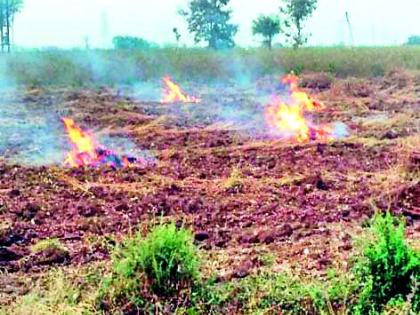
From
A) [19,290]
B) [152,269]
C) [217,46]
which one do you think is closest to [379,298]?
[152,269]

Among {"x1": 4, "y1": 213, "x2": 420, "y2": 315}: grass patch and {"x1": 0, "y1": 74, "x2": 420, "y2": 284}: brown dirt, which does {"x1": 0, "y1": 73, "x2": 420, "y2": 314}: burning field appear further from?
{"x1": 4, "y1": 213, "x2": 420, "y2": 315}: grass patch

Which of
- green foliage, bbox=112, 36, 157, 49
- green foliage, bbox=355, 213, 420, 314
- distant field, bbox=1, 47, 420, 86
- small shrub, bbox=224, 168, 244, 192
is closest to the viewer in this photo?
green foliage, bbox=355, 213, 420, 314

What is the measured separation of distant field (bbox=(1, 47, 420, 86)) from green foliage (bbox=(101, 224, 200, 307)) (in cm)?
1426

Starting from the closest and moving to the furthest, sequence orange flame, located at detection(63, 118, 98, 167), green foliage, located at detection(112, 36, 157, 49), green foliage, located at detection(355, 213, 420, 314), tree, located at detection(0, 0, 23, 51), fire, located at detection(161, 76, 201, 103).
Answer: green foliage, located at detection(355, 213, 420, 314) → orange flame, located at detection(63, 118, 98, 167) → fire, located at detection(161, 76, 201, 103) → tree, located at detection(0, 0, 23, 51) → green foliage, located at detection(112, 36, 157, 49)

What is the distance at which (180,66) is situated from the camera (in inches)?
782

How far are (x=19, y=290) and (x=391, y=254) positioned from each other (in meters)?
2.34

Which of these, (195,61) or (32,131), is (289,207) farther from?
(195,61)

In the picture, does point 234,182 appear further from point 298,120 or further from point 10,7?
point 10,7

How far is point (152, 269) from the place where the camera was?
4.10m

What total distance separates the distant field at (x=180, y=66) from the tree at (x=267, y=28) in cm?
840

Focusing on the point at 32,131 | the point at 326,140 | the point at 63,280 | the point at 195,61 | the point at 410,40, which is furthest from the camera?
the point at 410,40

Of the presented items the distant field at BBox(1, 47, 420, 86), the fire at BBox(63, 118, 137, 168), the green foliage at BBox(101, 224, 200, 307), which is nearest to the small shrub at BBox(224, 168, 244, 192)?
the fire at BBox(63, 118, 137, 168)

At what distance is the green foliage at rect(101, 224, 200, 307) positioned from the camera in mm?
4066

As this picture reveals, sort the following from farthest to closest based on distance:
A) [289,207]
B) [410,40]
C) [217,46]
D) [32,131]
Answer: [410,40], [217,46], [32,131], [289,207]
